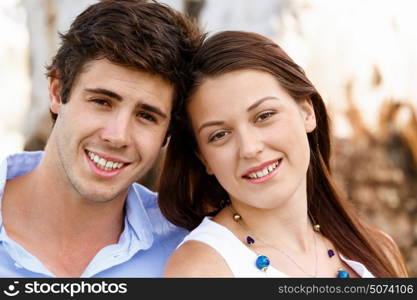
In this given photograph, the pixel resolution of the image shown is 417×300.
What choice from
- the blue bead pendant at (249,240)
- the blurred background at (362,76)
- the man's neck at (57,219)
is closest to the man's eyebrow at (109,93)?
the man's neck at (57,219)

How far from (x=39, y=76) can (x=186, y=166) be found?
3.31 metres

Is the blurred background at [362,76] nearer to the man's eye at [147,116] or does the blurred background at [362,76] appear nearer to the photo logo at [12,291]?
the man's eye at [147,116]

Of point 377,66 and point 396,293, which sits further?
point 377,66

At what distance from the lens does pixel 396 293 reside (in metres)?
2.60

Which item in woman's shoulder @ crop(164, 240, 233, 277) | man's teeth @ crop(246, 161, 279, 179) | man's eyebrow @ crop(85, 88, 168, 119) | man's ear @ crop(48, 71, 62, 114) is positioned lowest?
woman's shoulder @ crop(164, 240, 233, 277)

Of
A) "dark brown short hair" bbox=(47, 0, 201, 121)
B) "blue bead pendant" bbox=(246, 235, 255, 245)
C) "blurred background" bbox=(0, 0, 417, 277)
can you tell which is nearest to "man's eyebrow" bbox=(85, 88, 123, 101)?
"dark brown short hair" bbox=(47, 0, 201, 121)

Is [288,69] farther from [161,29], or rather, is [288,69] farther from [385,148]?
[385,148]

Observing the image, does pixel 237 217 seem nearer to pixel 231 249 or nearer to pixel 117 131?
pixel 231 249

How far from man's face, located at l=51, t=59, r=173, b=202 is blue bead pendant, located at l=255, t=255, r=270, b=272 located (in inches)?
22.9

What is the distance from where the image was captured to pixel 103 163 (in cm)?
254

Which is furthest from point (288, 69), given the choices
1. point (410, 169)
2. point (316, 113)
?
point (410, 169)

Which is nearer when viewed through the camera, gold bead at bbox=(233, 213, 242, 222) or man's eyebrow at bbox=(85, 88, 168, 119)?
man's eyebrow at bbox=(85, 88, 168, 119)

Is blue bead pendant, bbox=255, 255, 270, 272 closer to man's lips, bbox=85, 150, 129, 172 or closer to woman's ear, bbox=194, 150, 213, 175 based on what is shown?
woman's ear, bbox=194, 150, 213, 175

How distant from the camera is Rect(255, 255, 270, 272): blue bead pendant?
247cm
